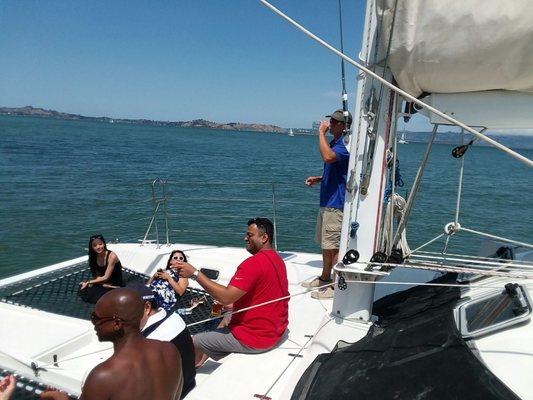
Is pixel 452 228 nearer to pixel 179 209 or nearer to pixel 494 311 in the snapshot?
pixel 494 311

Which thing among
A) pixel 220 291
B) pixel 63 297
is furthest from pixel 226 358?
pixel 63 297

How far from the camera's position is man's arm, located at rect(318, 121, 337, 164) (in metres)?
4.35

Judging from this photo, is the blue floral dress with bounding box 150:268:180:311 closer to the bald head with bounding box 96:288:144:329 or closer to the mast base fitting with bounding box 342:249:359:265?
the mast base fitting with bounding box 342:249:359:265

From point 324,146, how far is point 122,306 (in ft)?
9.17

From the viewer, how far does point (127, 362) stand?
2084mm

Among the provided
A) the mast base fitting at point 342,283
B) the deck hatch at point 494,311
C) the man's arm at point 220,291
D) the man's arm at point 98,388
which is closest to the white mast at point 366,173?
the mast base fitting at point 342,283

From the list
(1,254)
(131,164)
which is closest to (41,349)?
(1,254)

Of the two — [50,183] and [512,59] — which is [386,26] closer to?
[512,59]

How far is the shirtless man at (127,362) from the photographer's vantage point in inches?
79.1

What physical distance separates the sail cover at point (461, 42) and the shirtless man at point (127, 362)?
1947 millimetres

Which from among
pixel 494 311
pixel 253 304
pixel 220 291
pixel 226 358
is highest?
pixel 494 311

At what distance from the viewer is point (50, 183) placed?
2275 cm

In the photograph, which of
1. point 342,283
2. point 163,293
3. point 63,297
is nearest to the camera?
point 342,283

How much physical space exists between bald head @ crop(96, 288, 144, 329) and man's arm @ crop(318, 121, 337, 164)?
266cm
